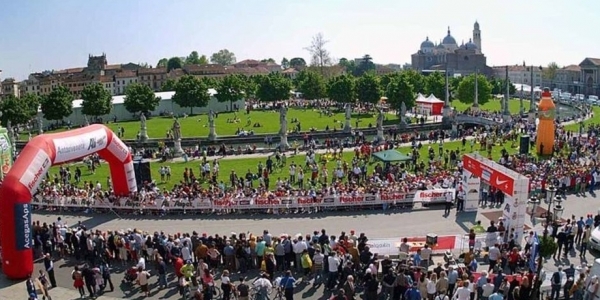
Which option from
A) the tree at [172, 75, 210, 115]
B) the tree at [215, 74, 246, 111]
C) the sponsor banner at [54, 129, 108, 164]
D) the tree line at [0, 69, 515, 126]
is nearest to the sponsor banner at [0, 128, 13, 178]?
the sponsor banner at [54, 129, 108, 164]

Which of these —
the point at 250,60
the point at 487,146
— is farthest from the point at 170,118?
the point at 250,60

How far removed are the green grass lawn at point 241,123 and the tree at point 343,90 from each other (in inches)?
183

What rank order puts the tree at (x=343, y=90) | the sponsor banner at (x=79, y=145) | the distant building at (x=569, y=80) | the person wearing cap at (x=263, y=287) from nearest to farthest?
the person wearing cap at (x=263, y=287)
the sponsor banner at (x=79, y=145)
the tree at (x=343, y=90)
the distant building at (x=569, y=80)

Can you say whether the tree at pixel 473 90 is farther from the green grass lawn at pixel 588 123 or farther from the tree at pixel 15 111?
the tree at pixel 15 111

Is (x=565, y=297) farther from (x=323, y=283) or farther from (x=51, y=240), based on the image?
(x=51, y=240)

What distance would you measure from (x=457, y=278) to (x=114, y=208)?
16.5 m

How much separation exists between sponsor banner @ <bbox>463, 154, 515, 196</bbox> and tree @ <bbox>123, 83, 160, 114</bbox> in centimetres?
5745

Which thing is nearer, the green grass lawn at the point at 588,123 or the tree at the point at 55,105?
the green grass lawn at the point at 588,123

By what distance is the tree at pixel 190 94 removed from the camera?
254 feet

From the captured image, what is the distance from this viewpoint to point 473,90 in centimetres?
7906

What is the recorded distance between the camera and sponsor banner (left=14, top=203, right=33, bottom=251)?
59.0ft

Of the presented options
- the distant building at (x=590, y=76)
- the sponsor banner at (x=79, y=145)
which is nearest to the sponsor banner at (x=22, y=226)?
the sponsor banner at (x=79, y=145)

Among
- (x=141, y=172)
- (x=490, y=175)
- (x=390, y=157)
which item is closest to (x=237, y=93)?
(x=141, y=172)

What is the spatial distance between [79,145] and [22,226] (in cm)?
519
